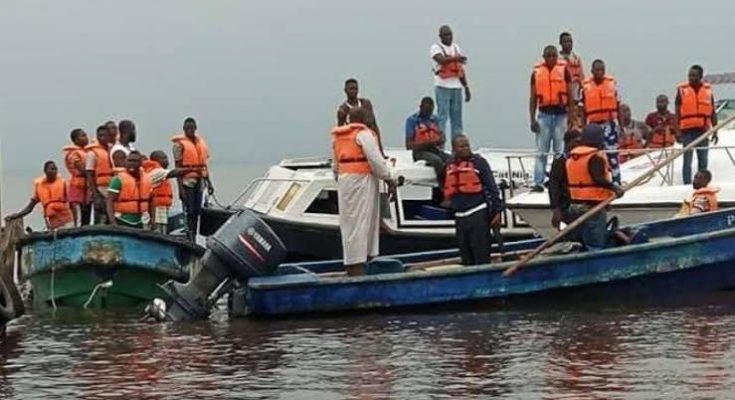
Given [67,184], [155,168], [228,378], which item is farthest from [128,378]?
[67,184]

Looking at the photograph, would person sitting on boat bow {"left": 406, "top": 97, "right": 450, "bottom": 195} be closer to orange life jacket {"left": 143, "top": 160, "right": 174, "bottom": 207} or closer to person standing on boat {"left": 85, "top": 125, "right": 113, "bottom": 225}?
orange life jacket {"left": 143, "top": 160, "right": 174, "bottom": 207}

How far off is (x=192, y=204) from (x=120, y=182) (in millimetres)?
2751

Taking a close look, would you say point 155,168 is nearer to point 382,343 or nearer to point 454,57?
point 454,57

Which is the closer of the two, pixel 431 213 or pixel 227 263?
pixel 227 263

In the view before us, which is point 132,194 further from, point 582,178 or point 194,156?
point 582,178

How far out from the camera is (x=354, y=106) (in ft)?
58.5

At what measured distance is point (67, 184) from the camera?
21.7 metres

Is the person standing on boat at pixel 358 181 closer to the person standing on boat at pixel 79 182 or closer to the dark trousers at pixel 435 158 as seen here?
the dark trousers at pixel 435 158

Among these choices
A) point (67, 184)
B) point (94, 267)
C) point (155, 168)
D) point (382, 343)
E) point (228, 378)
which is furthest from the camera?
point (67, 184)

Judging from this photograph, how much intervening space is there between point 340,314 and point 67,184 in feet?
24.2

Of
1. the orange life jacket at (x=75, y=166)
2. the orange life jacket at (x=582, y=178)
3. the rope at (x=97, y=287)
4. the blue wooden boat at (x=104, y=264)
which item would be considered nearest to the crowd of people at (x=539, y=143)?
the orange life jacket at (x=582, y=178)

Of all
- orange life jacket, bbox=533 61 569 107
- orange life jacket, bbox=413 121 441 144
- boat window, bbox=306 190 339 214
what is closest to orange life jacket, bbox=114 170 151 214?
boat window, bbox=306 190 339 214

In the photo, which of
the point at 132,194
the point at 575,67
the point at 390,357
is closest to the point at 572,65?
the point at 575,67

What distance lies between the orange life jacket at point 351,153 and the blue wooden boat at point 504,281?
1020 mm
